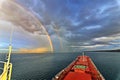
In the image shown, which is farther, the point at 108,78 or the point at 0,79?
the point at 108,78

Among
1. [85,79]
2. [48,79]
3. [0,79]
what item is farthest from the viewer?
[48,79]

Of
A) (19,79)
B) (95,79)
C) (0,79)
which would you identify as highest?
(0,79)

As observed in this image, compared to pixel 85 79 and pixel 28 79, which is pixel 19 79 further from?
pixel 85 79

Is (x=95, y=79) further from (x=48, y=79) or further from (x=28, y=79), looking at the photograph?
(x=28, y=79)

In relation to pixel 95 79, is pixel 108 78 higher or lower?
lower

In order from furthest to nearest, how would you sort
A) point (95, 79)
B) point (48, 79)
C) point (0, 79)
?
point (48, 79) → point (95, 79) → point (0, 79)

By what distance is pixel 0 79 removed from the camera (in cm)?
1225

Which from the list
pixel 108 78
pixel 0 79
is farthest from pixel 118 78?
pixel 0 79

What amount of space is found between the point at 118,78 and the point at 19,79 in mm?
43682

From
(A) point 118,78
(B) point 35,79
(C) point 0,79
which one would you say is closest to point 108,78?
(A) point 118,78

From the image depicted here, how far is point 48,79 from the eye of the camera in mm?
54656

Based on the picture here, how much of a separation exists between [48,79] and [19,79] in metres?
13.3

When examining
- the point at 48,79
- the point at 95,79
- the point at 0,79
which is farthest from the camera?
the point at 48,79

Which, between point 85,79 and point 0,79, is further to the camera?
point 85,79
